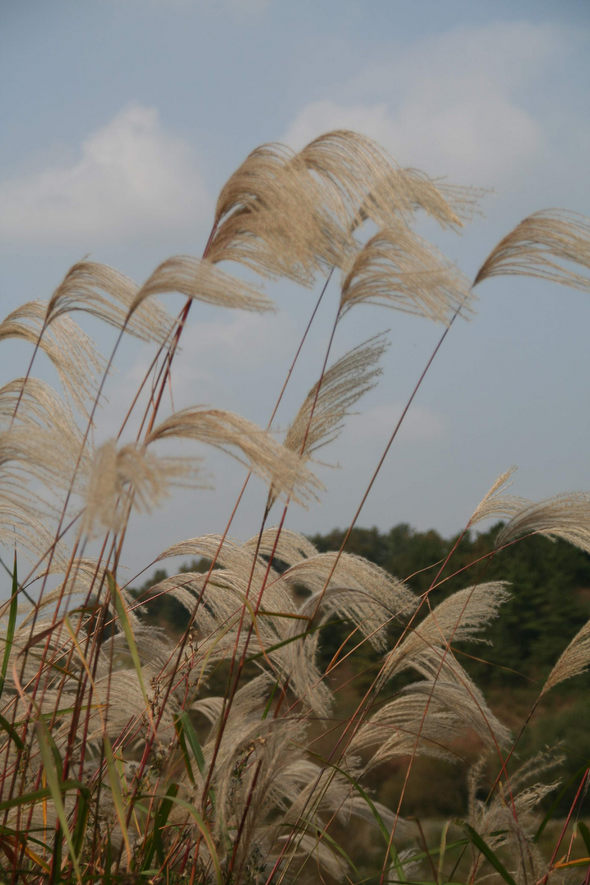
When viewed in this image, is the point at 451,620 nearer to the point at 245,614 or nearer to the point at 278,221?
the point at 245,614

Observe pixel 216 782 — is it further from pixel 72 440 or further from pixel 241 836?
pixel 72 440

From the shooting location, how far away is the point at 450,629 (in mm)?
2244

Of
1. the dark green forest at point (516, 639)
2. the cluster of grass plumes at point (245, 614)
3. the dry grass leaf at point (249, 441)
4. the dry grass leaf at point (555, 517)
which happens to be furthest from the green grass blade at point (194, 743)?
the dark green forest at point (516, 639)

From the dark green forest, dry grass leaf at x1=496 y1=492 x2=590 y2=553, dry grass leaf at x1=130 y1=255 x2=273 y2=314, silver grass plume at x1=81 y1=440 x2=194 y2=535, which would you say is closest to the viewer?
silver grass plume at x1=81 y1=440 x2=194 y2=535

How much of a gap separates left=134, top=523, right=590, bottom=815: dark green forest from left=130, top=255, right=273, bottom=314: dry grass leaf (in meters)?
5.38

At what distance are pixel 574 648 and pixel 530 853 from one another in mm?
622

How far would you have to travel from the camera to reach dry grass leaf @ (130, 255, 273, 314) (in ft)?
4.68

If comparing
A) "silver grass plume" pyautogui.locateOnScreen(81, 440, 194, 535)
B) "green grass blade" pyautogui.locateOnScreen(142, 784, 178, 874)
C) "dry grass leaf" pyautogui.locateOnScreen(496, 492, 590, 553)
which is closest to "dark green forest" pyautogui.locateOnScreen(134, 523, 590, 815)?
"dry grass leaf" pyautogui.locateOnScreen(496, 492, 590, 553)

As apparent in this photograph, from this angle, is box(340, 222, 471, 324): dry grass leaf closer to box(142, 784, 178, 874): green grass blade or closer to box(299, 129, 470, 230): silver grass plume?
box(299, 129, 470, 230): silver grass plume

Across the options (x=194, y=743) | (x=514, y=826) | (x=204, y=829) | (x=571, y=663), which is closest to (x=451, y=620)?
(x=571, y=663)

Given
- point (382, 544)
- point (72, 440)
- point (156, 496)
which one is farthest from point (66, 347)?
point (382, 544)

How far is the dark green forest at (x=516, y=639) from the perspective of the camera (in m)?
6.52

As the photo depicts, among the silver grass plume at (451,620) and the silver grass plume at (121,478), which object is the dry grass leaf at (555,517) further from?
the silver grass plume at (121,478)

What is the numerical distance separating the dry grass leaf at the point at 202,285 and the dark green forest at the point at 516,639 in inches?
212
